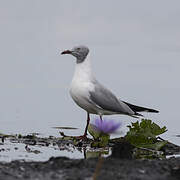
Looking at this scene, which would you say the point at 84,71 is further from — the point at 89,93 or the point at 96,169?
the point at 96,169

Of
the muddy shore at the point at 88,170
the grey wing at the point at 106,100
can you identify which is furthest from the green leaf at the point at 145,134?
the muddy shore at the point at 88,170

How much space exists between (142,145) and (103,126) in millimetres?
4756

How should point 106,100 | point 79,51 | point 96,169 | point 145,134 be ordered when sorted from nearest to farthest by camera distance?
point 96,169 → point 145,134 → point 106,100 → point 79,51

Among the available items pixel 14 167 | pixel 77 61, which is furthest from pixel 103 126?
pixel 77 61

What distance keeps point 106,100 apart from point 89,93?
0.41 metres

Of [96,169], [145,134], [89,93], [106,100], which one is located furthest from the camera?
[106,100]

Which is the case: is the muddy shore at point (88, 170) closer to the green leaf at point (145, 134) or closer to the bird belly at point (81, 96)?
the green leaf at point (145, 134)

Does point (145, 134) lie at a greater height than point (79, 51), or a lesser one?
lesser

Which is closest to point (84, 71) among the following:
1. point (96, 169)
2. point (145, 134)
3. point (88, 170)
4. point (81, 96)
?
point (81, 96)

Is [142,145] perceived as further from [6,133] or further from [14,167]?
[14,167]

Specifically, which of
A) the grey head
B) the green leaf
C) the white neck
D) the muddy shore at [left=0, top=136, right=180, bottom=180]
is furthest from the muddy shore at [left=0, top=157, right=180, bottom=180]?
the grey head

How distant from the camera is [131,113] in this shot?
33.5 ft

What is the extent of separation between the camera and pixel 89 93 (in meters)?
9.51

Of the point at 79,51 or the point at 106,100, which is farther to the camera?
the point at 79,51
